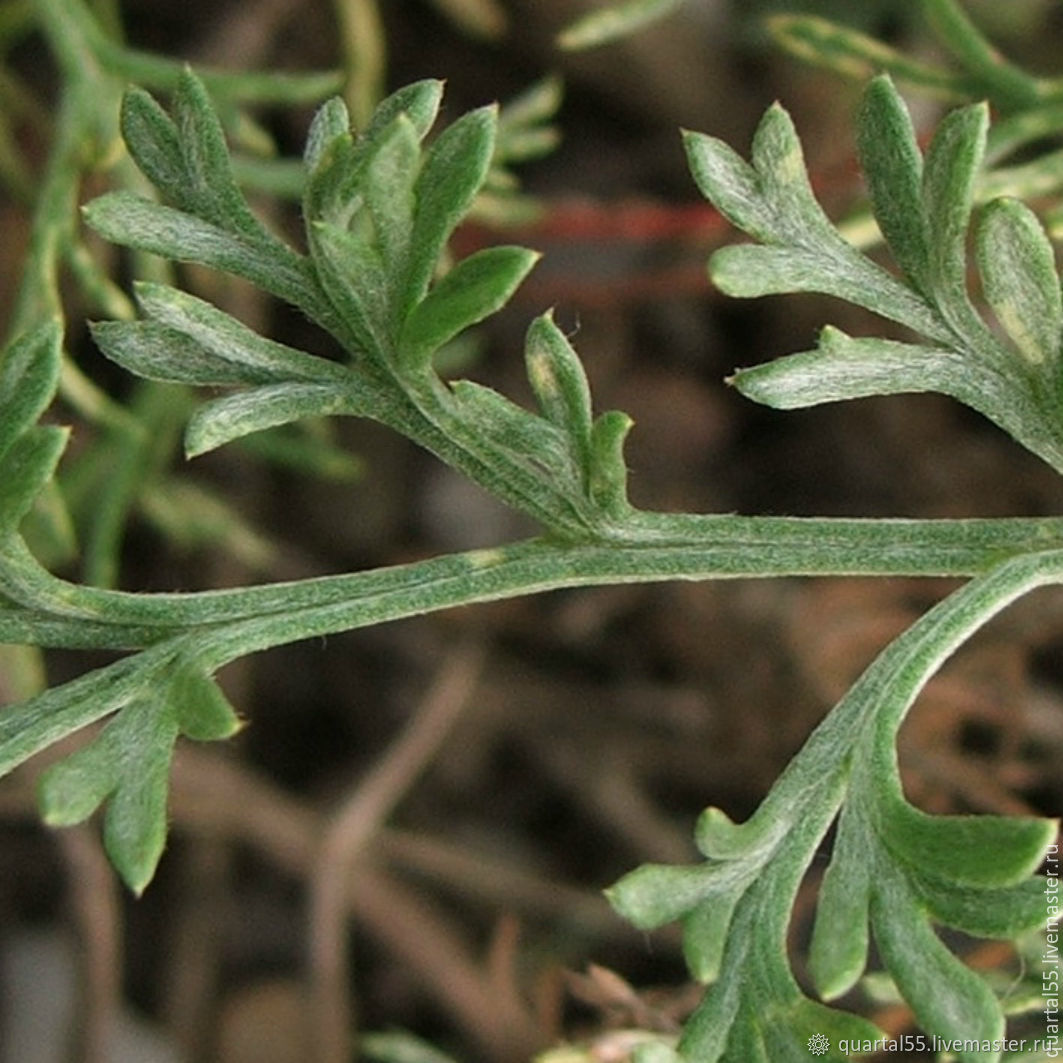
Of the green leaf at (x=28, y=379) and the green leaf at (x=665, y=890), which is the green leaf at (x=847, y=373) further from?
the green leaf at (x=28, y=379)

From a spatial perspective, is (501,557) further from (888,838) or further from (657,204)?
(657,204)

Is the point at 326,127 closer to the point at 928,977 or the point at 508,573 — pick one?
the point at 508,573

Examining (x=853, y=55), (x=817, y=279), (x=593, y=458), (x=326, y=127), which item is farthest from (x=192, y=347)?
(x=853, y=55)

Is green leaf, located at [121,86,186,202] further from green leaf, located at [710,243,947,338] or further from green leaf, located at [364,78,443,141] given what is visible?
green leaf, located at [710,243,947,338]

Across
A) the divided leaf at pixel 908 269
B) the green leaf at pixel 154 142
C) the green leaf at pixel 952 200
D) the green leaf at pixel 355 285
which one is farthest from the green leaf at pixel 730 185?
the green leaf at pixel 154 142

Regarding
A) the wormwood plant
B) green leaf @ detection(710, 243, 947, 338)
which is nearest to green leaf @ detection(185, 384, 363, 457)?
the wormwood plant

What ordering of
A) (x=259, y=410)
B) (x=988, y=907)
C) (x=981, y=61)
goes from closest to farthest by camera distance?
1. (x=988, y=907)
2. (x=259, y=410)
3. (x=981, y=61)
